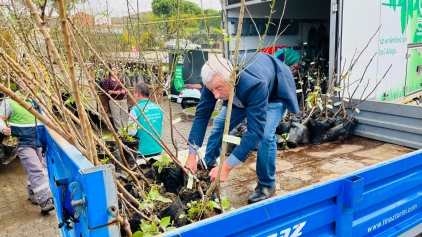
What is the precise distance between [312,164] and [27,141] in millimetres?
3262

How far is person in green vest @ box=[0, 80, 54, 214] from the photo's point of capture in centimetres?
413

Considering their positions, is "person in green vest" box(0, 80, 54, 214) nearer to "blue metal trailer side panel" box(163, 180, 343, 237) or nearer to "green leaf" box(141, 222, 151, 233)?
"green leaf" box(141, 222, 151, 233)

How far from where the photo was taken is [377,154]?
11.6ft

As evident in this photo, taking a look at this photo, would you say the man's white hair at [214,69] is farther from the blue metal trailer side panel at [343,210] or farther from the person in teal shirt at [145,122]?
the person in teal shirt at [145,122]

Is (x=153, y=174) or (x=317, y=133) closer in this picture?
(x=153, y=174)

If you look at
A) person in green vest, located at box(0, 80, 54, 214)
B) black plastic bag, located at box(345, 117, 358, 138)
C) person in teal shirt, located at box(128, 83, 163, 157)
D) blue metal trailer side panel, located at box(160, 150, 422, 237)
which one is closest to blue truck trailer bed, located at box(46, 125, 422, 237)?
blue metal trailer side panel, located at box(160, 150, 422, 237)

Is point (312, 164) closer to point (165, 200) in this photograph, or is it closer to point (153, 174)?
point (153, 174)

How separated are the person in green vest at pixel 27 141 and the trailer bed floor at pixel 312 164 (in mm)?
2497

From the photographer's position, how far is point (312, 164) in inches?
133

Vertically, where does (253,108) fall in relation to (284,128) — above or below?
above

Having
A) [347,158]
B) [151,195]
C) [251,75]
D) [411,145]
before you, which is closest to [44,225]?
[151,195]

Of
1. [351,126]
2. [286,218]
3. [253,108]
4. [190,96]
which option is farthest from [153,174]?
[190,96]

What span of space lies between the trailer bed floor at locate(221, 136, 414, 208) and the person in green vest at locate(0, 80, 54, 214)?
8.19 ft

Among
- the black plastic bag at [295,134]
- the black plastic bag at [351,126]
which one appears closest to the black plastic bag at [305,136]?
the black plastic bag at [295,134]
